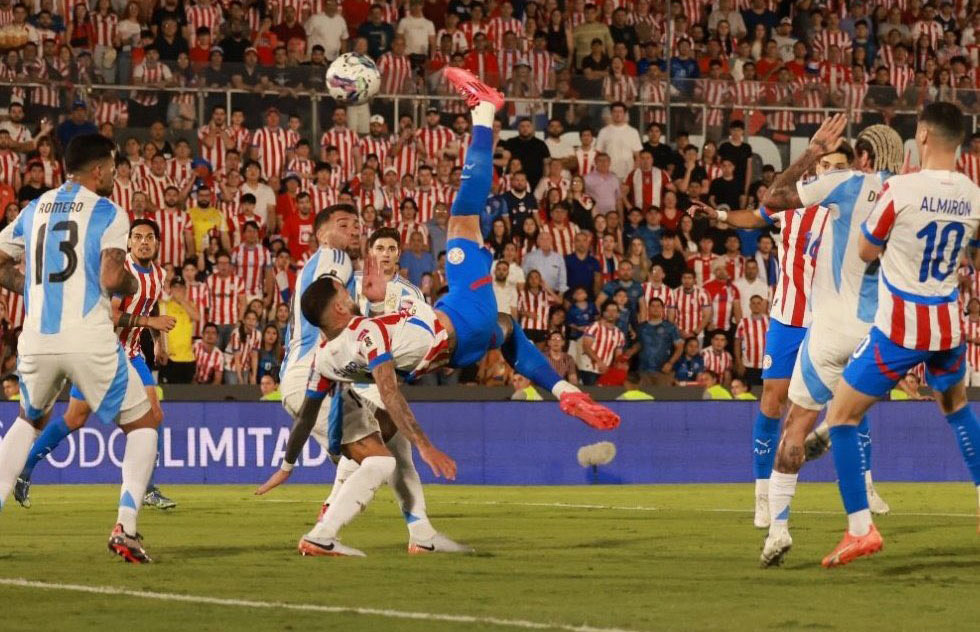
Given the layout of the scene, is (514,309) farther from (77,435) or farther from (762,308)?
(77,435)

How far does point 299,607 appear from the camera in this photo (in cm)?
795

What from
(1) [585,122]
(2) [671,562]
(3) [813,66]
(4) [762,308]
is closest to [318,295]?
(2) [671,562]

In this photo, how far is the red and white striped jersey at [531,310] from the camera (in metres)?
23.0

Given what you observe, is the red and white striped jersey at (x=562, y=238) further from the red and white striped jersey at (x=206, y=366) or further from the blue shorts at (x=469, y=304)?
the blue shorts at (x=469, y=304)

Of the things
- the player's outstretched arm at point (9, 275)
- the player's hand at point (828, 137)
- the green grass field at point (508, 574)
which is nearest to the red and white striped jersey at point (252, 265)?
the green grass field at point (508, 574)

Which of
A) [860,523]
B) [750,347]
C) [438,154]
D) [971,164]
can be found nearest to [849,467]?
[860,523]

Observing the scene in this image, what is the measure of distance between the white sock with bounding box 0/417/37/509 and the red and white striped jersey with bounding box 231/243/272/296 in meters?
12.9

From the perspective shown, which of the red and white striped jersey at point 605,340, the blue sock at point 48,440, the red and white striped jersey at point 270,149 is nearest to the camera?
the blue sock at point 48,440

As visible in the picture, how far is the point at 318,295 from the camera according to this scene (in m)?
10.3

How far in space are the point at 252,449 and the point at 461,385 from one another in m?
2.71

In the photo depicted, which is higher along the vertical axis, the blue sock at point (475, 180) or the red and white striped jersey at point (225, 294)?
the blue sock at point (475, 180)

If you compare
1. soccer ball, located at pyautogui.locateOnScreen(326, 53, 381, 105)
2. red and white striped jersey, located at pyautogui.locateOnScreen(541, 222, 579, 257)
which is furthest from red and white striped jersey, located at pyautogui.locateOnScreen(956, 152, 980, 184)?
soccer ball, located at pyautogui.locateOnScreen(326, 53, 381, 105)

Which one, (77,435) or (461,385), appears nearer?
(77,435)

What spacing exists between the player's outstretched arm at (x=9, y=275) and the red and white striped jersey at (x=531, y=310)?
13216 mm
